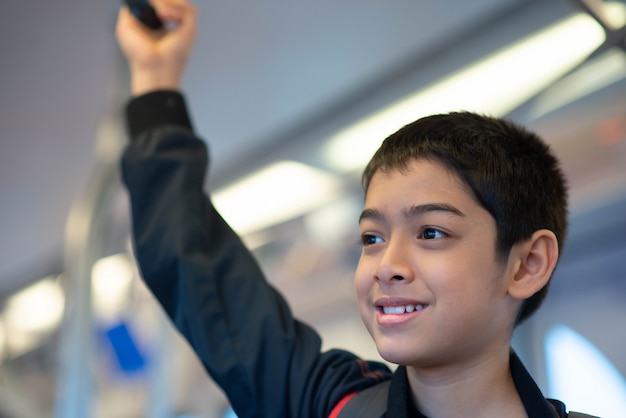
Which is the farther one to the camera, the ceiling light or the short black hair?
the ceiling light

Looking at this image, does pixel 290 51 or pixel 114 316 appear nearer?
pixel 290 51

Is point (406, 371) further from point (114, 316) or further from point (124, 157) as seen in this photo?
point (114, 316)

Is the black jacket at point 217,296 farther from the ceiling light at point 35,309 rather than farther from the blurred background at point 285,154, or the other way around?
the ceiling light at point 35,309

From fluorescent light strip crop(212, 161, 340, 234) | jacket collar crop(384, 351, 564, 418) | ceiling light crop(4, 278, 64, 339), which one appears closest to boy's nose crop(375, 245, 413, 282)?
jacket collar crop(384, 351, 564, 418)

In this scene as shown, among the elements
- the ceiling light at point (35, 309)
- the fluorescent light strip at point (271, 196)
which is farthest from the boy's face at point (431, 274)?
the ceiling light at point (35, 309)

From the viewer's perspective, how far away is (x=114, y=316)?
2.31 metres

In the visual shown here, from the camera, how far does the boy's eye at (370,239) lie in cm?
71

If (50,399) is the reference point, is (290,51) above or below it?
above

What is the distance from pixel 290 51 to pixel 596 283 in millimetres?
1014

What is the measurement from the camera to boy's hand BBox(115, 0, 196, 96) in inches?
36.6

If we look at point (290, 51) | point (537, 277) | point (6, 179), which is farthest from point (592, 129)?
point (6, 179)

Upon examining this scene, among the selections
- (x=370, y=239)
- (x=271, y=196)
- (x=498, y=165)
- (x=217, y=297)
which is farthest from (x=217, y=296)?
(x=271, y=196)

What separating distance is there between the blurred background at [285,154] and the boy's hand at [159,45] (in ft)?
1.11

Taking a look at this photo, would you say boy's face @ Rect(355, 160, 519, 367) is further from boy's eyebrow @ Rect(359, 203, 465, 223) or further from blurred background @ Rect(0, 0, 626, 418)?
blurred background @ Rect(0, 0, 626, 418)
